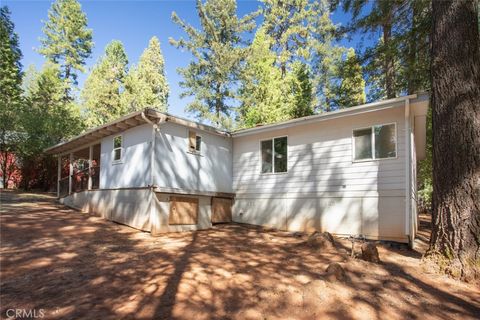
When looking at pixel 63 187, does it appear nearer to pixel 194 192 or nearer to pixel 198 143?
pixel 198 143

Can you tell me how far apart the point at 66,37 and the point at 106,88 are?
778cm

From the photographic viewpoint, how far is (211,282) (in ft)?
17.7

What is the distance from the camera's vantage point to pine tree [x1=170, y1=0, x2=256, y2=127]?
26.6 metres

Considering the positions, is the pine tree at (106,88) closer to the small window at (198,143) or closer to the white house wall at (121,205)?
the white house wall at (121,205)

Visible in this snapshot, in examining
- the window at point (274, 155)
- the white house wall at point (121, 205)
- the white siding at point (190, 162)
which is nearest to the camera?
the white house wall at point (121, 205)

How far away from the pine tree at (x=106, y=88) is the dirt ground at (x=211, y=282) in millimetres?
20158

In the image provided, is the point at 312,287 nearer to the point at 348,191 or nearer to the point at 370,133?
the point at 348,191

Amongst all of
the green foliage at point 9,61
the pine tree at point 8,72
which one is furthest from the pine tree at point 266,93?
the green foliage at point 9,61

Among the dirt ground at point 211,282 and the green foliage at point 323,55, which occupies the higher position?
the green foliage at point 323,55

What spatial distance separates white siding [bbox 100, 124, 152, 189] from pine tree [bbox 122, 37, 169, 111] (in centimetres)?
1408

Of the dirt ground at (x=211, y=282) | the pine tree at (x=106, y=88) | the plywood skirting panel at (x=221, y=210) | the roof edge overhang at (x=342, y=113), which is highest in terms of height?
the pine tree at (x=106, y=88)

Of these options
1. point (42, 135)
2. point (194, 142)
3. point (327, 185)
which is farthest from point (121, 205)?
point (42, 135)

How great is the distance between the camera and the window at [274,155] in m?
11.7

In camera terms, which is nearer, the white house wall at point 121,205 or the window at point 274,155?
the white house wall at point 121,205
